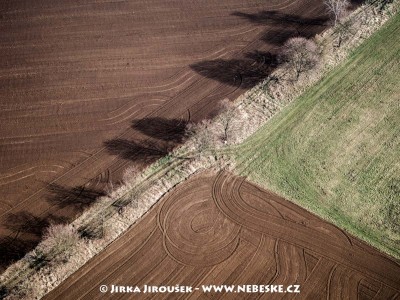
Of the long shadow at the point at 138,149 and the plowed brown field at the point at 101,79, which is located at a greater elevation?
the plowed brown field at the point at 101,79

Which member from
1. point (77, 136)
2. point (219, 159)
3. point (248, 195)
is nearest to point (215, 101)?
point (219, 159)

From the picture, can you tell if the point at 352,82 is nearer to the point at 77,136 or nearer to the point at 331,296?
the point at 331,296

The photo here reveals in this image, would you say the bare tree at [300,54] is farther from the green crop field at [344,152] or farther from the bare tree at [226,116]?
the bare tree at [226,116]

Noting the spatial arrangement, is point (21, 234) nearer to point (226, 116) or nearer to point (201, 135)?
point (201, 135)

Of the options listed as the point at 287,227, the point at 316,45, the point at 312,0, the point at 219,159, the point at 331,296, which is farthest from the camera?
the point at 312,0

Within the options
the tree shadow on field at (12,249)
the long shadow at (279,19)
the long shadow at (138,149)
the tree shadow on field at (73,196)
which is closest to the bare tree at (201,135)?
the long shadow at (138,149)

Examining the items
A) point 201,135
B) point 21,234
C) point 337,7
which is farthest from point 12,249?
point 337,7

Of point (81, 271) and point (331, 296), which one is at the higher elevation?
point (81, 271)

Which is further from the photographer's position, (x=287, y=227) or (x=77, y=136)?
(x=77, y=136)
